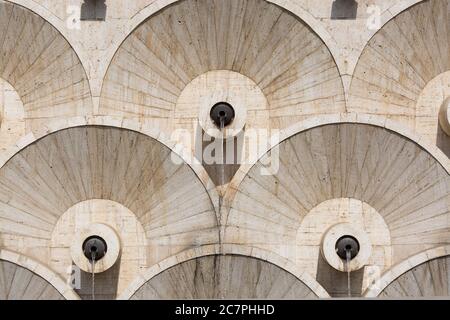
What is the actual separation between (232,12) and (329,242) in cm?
627

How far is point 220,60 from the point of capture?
32625mm

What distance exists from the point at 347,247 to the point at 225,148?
3.94 metres

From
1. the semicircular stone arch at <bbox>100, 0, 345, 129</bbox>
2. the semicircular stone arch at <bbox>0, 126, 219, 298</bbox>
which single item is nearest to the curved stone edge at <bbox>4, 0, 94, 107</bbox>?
the semicircular stone arch at <bbox>100, 0, 345, 129</bbox>

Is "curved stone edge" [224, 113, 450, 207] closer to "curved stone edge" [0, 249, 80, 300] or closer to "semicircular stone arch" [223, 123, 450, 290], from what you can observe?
"semicircular stone arch" [223, 123, 450, 290]

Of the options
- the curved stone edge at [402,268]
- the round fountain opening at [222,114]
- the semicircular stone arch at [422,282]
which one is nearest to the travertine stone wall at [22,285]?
the round fountain opening at [222,114]

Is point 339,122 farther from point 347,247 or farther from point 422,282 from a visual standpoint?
point 422,282

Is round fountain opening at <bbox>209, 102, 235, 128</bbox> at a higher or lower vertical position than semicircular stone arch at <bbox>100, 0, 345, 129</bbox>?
lower

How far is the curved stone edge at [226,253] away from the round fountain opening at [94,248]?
1034mm

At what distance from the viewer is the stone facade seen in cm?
3109

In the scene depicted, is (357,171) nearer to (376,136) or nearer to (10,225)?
(376,136)

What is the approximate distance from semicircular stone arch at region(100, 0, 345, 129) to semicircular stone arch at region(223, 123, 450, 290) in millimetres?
1147

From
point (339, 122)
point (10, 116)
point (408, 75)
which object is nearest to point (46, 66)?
point (10, 116)

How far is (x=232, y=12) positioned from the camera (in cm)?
3244

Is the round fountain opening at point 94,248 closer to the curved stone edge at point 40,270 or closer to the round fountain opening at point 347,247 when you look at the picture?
the curved stone edge at point 40,270
